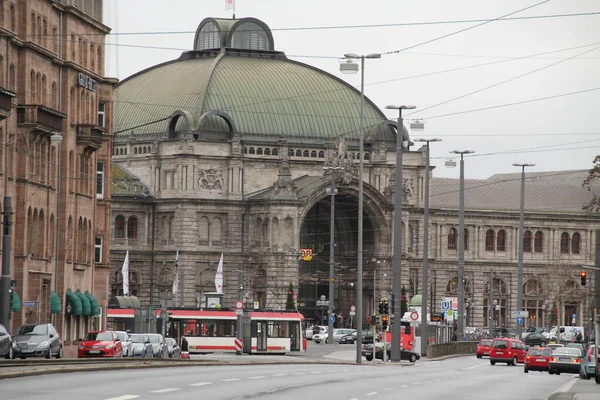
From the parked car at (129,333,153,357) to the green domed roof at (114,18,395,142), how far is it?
71627 millimetres

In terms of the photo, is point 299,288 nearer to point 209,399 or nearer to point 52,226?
point 52,226

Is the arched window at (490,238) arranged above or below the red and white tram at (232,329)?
above

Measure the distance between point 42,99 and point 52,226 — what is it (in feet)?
22.5

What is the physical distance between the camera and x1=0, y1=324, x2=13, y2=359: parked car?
56.2 meters

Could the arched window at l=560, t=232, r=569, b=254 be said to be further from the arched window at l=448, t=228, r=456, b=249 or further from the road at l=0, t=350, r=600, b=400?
the road at l=0, t=350, r=600, b=400

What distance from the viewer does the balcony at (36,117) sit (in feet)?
251

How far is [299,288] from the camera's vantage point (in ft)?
500

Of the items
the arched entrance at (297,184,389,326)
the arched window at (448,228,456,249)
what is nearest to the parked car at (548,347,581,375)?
the arched entrance at (297,184,389,326)

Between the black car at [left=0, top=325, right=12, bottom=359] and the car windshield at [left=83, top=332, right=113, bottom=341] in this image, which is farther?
the car windshield at [left=83, top=332, right=113, bottom=341]

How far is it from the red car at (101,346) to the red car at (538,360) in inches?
756

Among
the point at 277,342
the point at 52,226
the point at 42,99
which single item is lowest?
the point at 277,342

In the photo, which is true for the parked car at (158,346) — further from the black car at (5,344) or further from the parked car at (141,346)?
the black car at (5,344)

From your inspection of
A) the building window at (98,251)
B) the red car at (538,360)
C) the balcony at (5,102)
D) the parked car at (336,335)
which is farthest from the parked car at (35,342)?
the parked car at (336,335)

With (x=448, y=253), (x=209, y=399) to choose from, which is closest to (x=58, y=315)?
(x=209, y=399)
